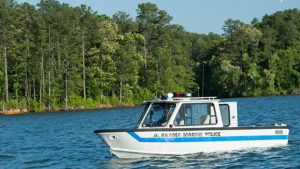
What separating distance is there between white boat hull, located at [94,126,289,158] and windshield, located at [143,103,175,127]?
57 cm

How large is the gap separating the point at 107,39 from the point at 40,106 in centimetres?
1946

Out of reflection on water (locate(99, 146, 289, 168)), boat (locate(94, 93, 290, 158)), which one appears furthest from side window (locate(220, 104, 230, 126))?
reflection on water (locate(99, 146, 289, 168))

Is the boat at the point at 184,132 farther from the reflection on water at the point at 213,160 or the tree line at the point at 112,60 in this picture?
the tree line at the point at 112,60

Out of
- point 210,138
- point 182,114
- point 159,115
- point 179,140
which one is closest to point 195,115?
point 182,114

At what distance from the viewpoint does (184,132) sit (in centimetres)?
1616

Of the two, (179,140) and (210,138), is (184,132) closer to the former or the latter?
(179,140)

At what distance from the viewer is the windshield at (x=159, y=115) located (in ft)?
54.3

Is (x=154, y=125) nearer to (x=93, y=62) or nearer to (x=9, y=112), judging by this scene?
(x=9, y=112)

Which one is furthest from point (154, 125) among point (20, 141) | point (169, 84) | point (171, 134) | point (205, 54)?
point (205, 54)

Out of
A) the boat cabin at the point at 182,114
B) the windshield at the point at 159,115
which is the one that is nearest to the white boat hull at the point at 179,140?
the boat cabin at the point at 182,114

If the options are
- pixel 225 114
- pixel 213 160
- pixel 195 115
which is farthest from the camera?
pixel 225 114

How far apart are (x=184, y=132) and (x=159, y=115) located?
1213 mm

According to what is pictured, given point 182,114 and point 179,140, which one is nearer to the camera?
point 179,140

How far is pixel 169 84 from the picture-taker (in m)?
92.9
